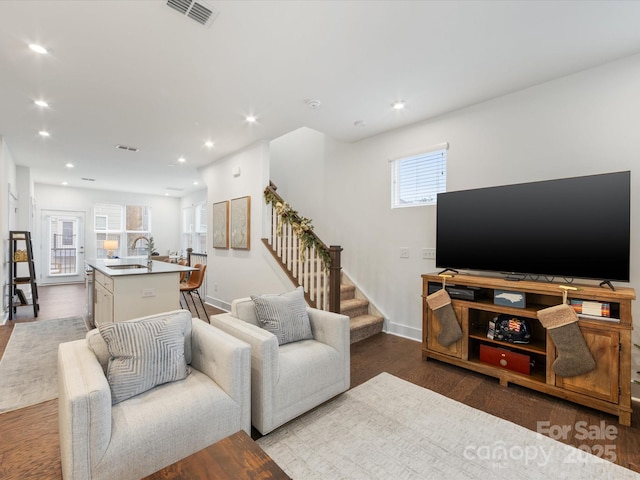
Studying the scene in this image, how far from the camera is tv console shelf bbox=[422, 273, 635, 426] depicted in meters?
2.15

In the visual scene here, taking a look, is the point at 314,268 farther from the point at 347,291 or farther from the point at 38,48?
the point at 38,48

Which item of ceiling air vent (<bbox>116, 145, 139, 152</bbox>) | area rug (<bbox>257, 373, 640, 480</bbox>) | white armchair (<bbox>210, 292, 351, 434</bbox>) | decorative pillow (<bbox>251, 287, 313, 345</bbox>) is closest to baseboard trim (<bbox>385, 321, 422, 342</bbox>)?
area rug (<bbox>257, 373, 640, 480</bbox>)

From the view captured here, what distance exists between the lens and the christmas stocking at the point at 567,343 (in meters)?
2.26

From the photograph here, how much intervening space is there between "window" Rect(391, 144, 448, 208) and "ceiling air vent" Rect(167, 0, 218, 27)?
2676mm

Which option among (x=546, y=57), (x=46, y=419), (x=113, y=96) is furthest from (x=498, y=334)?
(x=113, y=96)

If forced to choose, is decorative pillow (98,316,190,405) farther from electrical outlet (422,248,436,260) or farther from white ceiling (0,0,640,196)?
electrical outlet (422,248,436,260)

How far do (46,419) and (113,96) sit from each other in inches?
116

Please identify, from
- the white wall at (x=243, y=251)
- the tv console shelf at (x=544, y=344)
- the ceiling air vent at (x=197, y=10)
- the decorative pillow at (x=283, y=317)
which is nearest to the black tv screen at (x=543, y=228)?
the tv console shelf at (x=544, y=344)

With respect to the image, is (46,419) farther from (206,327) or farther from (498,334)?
(498,334)

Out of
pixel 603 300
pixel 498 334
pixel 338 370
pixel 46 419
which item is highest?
pixel 603 300

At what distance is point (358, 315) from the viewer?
14.0 ft

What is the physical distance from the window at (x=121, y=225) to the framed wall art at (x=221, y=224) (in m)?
4.49

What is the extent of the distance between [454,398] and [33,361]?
4.12 meters

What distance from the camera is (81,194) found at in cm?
888
